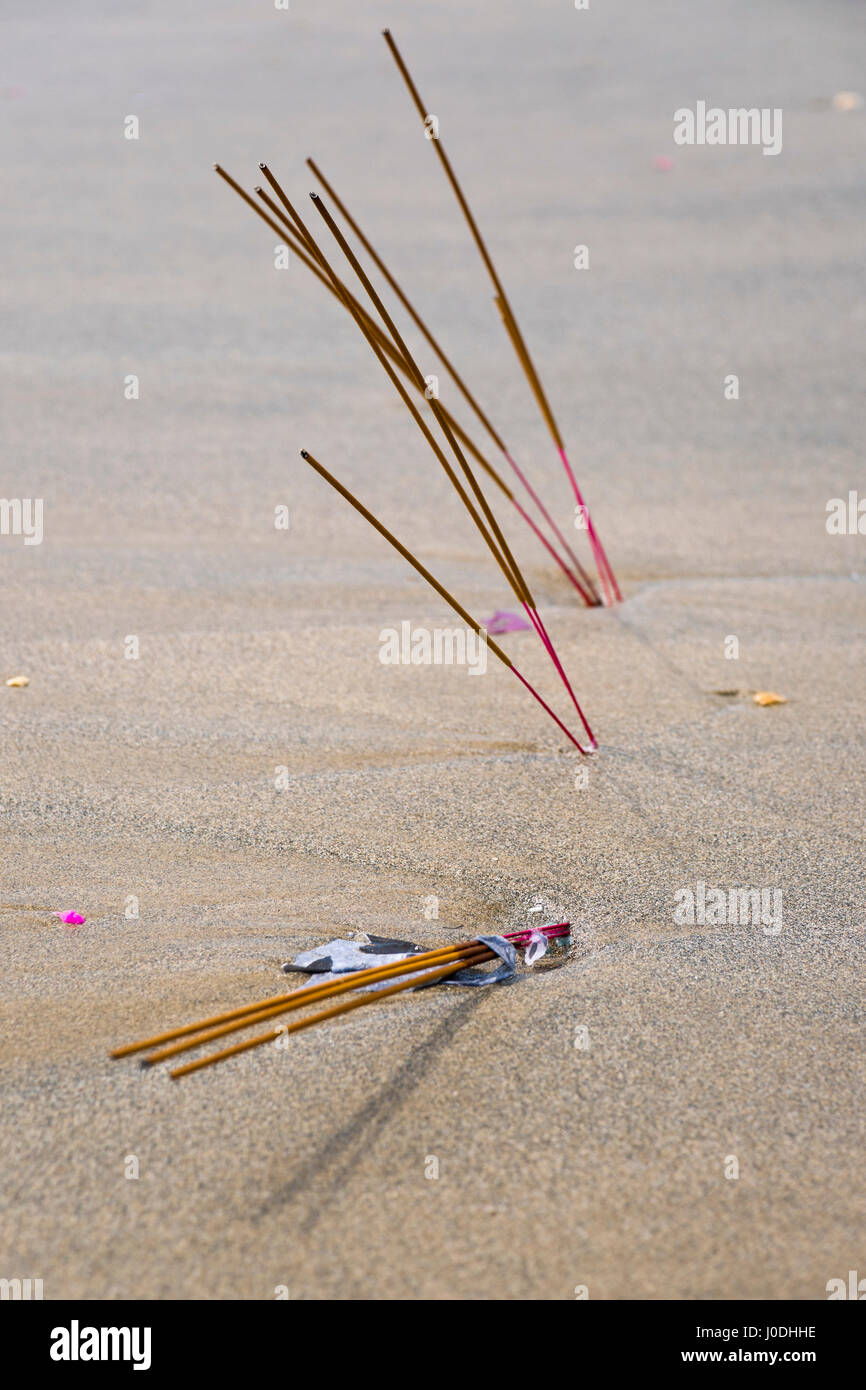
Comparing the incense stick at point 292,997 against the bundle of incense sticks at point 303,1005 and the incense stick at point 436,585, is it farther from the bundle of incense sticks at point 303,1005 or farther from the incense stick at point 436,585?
the incense stick at point 436,585

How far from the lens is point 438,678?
6.36 feet

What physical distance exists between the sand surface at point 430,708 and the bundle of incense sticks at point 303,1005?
31 mm

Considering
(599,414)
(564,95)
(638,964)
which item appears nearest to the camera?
(638,964)

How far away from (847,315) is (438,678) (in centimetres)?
218

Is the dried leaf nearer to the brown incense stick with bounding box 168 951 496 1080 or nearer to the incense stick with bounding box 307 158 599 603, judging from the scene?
the incense stick with bounding box 307 158 599 603

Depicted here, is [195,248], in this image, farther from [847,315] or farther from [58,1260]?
[58,1260]

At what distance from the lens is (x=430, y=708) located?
6.00 ft

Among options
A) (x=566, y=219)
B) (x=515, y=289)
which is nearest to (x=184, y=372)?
(x=515, y=289)

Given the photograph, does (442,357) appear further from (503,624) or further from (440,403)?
(503,624)

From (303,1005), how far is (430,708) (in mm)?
788

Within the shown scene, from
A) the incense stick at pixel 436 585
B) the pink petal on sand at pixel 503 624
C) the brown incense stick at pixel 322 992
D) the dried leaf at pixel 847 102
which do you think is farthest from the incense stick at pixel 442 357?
the dried leaf at pixel 847 102

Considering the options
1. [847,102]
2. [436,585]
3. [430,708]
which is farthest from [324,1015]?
[847,102]

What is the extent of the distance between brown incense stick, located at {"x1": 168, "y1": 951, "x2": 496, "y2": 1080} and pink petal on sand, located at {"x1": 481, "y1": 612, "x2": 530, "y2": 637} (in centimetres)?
93

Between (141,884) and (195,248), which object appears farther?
(195,248)
